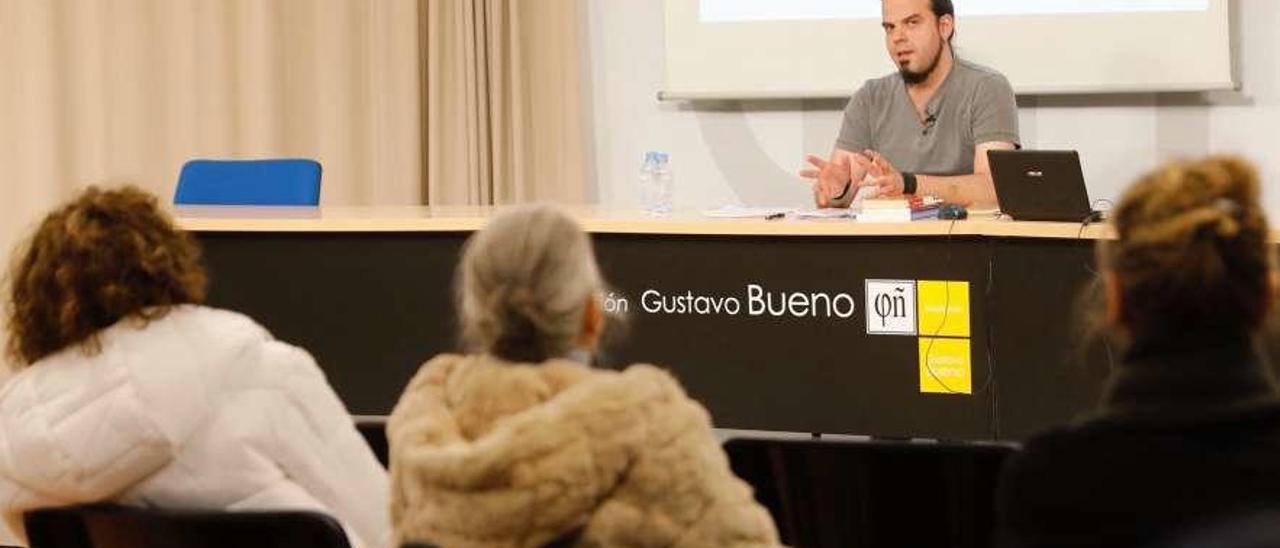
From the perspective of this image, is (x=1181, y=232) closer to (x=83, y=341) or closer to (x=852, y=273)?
(x=83, y=341)

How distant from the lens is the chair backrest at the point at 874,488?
2.31m

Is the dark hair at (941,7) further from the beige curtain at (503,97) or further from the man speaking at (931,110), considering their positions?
the beige curtain at (503,97)

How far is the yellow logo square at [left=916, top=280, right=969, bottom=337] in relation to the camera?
415 centimetres

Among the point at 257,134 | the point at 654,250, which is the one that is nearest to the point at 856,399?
the point at 654,250

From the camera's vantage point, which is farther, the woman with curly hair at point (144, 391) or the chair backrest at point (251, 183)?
the chair backrest at point (251, 183)

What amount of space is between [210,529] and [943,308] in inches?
90.6

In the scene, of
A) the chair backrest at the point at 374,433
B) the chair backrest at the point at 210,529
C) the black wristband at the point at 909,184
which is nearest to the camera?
the chair backrest at the point at 210,529

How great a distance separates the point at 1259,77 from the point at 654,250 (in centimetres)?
232

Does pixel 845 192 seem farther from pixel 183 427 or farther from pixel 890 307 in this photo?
pixel 183 427

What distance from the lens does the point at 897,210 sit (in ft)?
13.9

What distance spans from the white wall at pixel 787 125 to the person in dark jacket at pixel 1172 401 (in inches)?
162

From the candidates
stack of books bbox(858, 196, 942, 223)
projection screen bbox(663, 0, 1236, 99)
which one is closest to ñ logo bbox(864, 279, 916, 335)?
stack of books bbox(858, 196, 942, 223)

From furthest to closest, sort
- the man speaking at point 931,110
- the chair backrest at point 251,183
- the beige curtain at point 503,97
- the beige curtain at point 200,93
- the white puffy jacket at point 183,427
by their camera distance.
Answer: the beige curtain at point 503,97, the beige curtain at point 200,93, the chair backrest at point 251,183, the man speaking at point 931,110, the white puffy jacket at point 183,427

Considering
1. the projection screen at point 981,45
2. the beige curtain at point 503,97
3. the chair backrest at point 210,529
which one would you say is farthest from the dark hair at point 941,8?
the chair backrest at point 210,529
